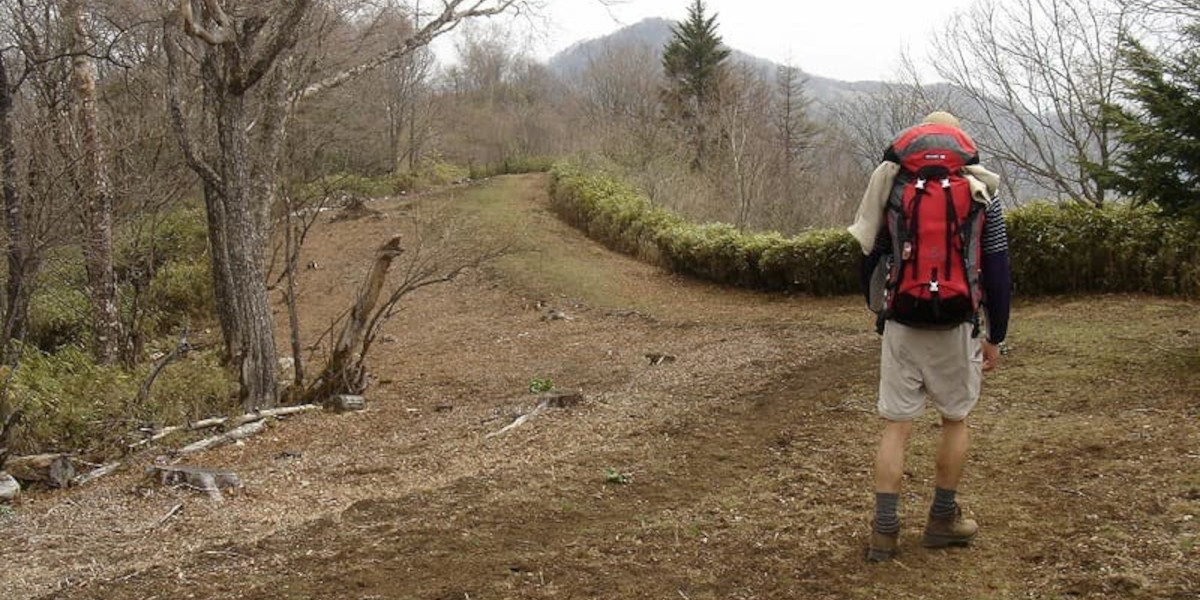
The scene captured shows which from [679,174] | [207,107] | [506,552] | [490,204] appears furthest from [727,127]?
[506,552]

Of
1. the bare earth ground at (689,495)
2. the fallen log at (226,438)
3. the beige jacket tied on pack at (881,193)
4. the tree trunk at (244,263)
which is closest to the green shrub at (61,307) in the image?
the tree trunk at (244,263)

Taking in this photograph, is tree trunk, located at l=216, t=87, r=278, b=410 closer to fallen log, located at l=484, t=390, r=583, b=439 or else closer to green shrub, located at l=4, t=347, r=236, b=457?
green shrub, located at l=4, t=347, r=236, b=457

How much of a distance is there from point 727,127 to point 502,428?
19382mm

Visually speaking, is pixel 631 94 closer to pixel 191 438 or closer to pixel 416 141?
pixel 416 141

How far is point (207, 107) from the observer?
8.98 m

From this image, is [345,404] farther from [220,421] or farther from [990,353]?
[990,353]

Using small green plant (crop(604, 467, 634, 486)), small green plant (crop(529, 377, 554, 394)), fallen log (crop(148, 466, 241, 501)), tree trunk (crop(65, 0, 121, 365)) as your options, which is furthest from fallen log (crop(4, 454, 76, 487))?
tree trunk (crop(65, 0, 121, 365))

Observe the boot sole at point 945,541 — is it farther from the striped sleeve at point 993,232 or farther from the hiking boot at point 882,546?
the striped sleeve at point 993,232

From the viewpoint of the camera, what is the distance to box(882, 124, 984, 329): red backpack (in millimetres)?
3141

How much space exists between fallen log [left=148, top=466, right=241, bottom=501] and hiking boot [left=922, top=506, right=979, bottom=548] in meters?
3.75

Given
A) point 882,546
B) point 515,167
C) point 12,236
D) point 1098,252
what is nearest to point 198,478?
point 882,546

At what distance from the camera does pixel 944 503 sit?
3.37 metres

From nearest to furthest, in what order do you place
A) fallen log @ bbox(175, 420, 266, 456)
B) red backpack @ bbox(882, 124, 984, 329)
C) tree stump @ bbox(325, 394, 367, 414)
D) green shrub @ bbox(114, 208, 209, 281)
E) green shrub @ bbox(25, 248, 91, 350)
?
red backpack @ bbox(882, 124, 984, 329), fallen log @ bbox(175, 420, 266, 456), tree stump @ bbox(325, 394, 367, 414), green shrub @ bbox(25, 248, 91, 350), green shrub @ bbox(114, 208, 209, 281)

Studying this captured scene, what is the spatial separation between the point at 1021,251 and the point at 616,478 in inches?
298
